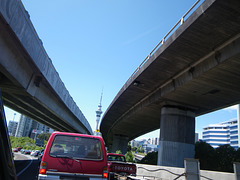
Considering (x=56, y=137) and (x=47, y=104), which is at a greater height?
(x=47, y=104)

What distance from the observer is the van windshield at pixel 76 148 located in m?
5.70

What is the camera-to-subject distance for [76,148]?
5852 millimetres

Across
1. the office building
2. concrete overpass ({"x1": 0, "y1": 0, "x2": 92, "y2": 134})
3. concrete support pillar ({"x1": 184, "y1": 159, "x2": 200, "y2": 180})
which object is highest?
the office building

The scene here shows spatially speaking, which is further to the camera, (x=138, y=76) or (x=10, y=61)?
(x=138, y=76)

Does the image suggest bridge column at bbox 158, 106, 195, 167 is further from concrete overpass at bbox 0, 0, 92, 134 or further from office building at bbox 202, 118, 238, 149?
office building at bbox 202, 118, 238, 149

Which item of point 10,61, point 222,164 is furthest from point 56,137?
point 222,164

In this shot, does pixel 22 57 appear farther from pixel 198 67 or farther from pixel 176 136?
pixel 176 136

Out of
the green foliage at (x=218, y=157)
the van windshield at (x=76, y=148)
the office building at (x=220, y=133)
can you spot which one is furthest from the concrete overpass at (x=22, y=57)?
the office building at (x=220, y=133)

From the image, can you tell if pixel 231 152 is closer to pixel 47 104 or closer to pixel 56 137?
pixel 47 104

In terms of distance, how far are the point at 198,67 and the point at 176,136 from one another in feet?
25.3

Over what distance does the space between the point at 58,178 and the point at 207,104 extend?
17.4 metres

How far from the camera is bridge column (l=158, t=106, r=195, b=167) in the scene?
1881cm

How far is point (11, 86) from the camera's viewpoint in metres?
14.9

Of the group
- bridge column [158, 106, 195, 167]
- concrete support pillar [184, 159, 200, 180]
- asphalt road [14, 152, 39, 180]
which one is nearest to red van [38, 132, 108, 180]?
concrete support pillar [184, 159, 200, 180]
